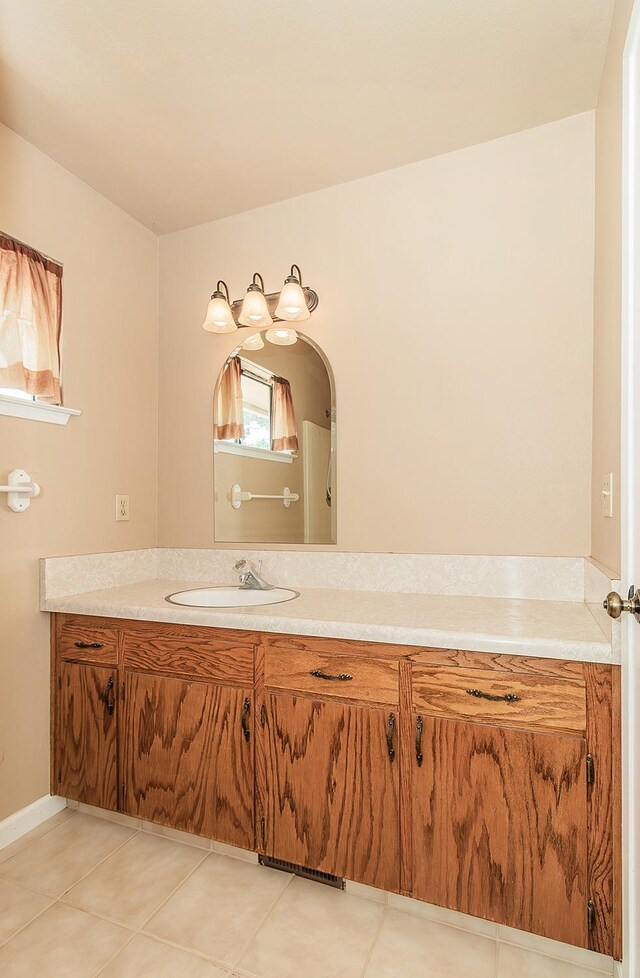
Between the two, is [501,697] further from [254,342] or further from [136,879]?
[254,342]

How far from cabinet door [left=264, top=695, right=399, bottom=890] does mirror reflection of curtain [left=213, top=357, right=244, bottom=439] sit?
122cm

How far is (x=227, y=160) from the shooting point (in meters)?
2.06

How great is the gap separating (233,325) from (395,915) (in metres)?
2.19

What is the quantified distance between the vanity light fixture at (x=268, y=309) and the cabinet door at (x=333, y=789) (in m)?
1.48

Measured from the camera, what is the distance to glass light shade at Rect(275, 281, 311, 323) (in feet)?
7.07

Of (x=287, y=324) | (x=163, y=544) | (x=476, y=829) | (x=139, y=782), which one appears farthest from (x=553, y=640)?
(x=163, y=544)

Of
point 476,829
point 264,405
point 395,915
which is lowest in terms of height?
point 395,915

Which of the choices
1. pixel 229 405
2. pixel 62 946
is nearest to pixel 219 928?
pixel 62 946

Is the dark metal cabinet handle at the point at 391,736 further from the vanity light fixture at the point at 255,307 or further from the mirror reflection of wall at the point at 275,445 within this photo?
the vanity light fixture at the point at 255,307

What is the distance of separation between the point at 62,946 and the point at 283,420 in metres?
1.84

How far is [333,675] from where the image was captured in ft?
5.17

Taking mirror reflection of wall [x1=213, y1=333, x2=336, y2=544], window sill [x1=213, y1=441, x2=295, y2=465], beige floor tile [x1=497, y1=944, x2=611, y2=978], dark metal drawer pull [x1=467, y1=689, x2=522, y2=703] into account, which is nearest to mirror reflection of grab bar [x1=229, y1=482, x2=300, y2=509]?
mirror reflection of wall [x1=213, y1=333, x2=336, y2=544]

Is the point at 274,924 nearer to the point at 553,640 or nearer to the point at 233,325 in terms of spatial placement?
the point at 553,640

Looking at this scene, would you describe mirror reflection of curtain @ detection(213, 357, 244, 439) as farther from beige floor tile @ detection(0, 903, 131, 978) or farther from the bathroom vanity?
beige floor tile @ detection(0, 903, 131, 978)
